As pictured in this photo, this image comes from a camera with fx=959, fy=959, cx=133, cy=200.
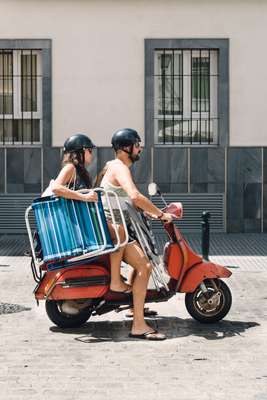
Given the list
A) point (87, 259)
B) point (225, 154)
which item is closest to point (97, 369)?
point (87, 259)

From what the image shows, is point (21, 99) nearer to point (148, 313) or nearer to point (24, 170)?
point (24, 170)

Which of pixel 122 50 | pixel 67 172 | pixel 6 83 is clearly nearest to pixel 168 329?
pixel 67 172

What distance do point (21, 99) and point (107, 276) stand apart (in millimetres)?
9684

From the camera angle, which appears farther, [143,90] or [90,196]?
[143,90]

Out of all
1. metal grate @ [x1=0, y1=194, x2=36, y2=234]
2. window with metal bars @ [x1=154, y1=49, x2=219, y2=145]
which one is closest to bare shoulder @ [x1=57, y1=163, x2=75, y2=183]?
metal grate @ [x1=0, y1=194, x2=36, y2=234]

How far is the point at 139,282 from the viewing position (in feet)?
27.0

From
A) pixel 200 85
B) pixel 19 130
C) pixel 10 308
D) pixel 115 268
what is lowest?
pixel 10 308

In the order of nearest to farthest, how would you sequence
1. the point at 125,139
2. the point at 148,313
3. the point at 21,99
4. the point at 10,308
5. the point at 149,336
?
1. the point at 149,336
2. the point at 125,139
3. the point at 148,313
4. the point at 10,308
5. the point at 21,99

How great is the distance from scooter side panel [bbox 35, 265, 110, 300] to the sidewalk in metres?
0.36

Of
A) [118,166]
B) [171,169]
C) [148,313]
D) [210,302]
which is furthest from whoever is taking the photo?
[171,169]

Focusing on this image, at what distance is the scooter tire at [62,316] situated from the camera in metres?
8.46

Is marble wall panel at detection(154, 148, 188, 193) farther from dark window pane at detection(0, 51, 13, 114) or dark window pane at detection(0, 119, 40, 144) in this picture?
dark window pane at detection(0, 51, 13, 114)

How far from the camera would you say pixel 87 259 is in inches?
323

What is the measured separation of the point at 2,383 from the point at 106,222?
203 cm
